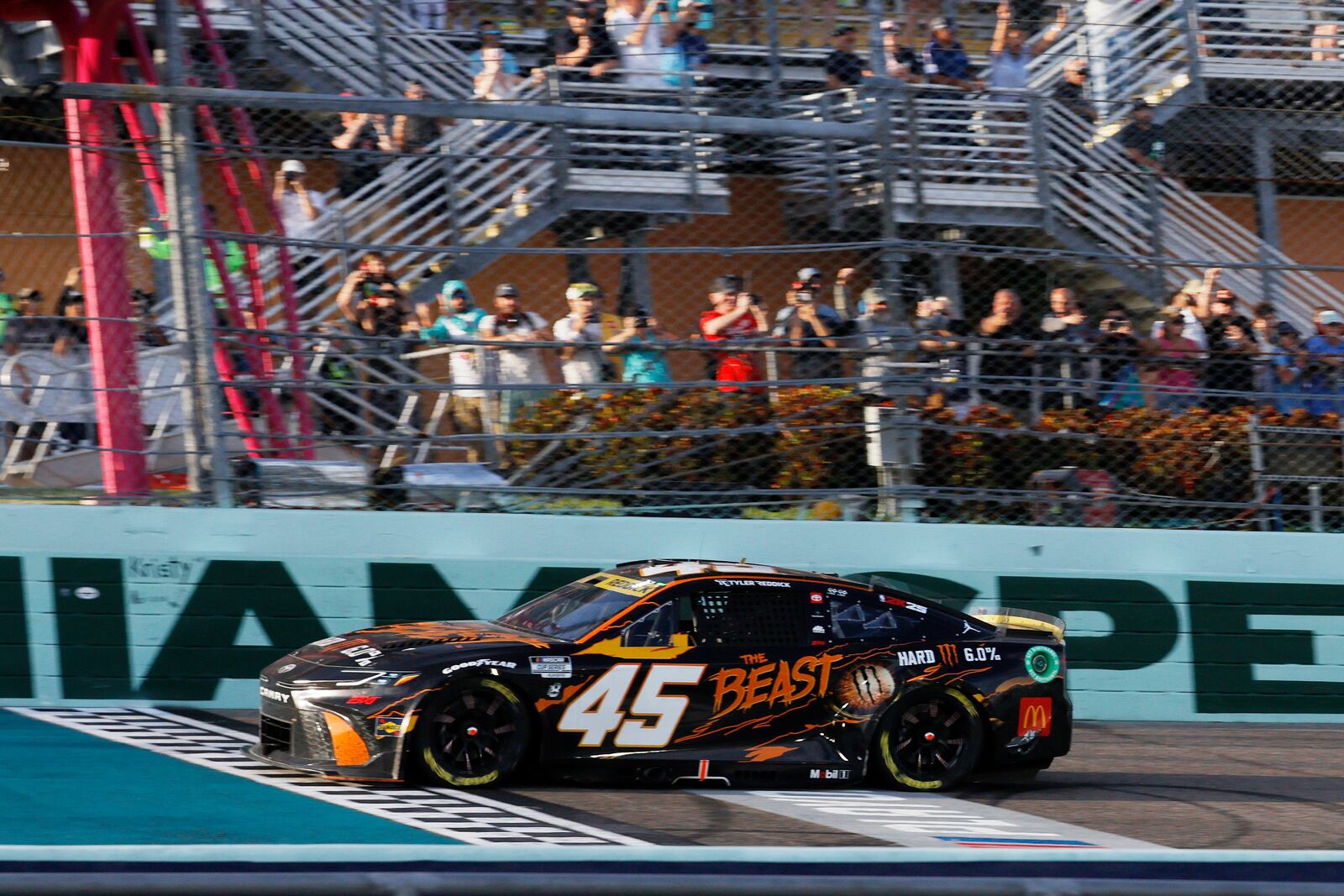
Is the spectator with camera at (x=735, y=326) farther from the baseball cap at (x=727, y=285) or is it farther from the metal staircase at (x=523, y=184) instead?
the metal staircase at (x=523, y=184)

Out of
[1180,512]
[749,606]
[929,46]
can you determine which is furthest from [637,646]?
[929,46]

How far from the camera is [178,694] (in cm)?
930

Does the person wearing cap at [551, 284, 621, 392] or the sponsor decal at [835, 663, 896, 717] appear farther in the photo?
the person wearing cap at [551, 284, 621, 392]

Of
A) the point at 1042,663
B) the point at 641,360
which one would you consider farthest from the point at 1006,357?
the point at 1042,663

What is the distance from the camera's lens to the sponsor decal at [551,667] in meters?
7.31

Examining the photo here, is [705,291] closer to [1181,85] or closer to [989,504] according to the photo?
[989,504]

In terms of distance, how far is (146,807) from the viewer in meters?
6.81

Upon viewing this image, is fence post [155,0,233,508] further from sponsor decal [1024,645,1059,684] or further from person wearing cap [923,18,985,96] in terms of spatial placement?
person wearing cap [923,18,985,96]

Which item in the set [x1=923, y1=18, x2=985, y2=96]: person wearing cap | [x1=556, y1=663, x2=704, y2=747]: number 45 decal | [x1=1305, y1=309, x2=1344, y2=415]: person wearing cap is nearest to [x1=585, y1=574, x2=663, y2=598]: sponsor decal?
[x1=556, y1=663, x2=704, y2=747]: number 45 decal

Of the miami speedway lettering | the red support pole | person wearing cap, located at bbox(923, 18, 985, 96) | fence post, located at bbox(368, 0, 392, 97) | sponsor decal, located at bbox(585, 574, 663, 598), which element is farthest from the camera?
person wearing cap, located at bbox(923, 18, 985, 96)

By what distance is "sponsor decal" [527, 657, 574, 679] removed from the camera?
7312 mm

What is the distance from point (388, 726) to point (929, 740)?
2.59 m

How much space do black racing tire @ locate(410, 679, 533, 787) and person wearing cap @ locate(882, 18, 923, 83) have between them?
680cm

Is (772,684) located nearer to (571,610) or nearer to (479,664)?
(571,610)
